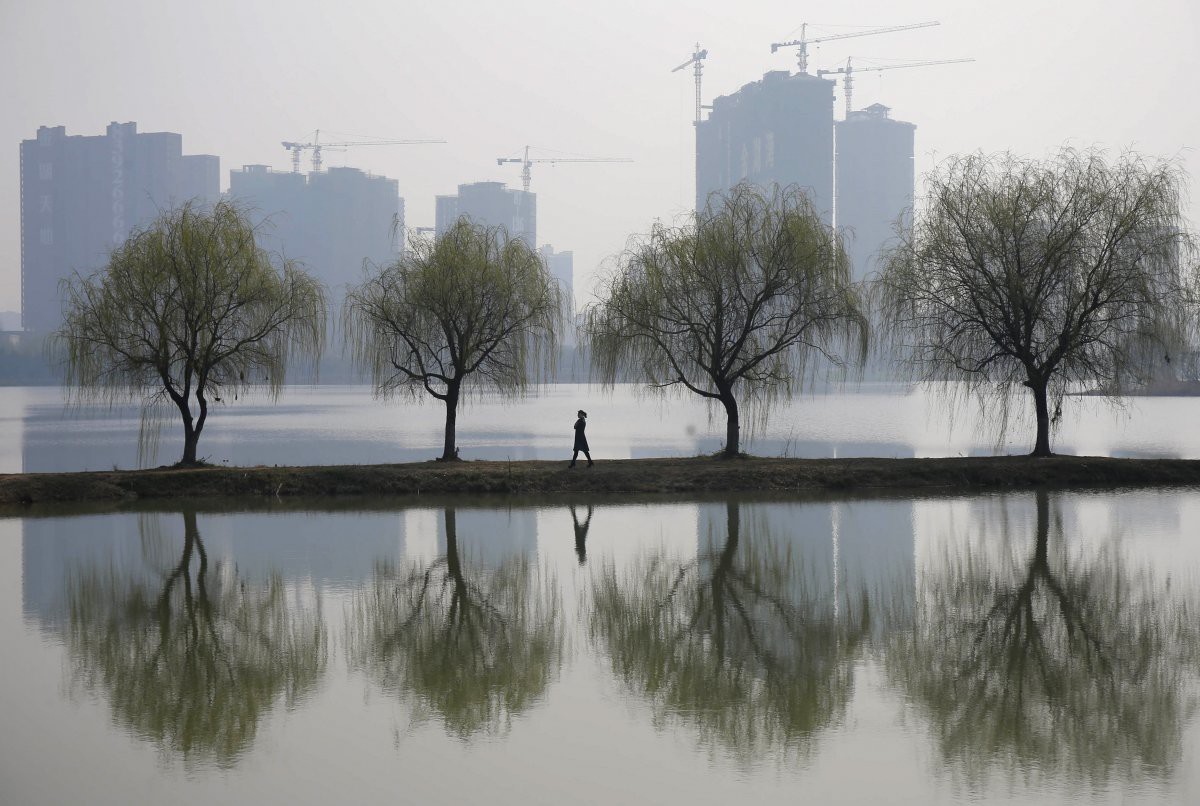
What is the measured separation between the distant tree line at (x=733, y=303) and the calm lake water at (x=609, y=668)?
9.79m

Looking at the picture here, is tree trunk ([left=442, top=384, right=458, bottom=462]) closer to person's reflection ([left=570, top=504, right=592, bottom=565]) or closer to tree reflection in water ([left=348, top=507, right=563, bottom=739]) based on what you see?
person's reflection ([left=570, top=504, right=592, bottom=565])

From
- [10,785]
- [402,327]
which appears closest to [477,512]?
[402,327]

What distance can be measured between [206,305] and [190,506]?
5916mm

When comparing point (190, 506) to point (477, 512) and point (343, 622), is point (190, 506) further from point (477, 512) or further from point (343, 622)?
point (343, 622)

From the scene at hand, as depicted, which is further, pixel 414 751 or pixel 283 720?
pixel 283 720

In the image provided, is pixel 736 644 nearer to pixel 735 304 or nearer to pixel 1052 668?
pixel 1052 668

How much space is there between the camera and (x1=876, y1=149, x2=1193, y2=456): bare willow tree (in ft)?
90.7

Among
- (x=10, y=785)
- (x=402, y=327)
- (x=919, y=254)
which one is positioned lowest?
(x=10, y=785)

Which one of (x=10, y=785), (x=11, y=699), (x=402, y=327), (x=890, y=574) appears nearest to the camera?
(x=10, y=785)

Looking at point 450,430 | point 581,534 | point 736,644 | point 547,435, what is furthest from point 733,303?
point 547,435

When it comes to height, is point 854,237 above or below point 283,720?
above

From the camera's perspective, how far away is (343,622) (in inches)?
504

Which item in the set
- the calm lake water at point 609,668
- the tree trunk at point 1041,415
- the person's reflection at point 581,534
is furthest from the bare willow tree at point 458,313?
the tree trunk at point 1041,415

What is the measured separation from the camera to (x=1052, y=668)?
10.7m
